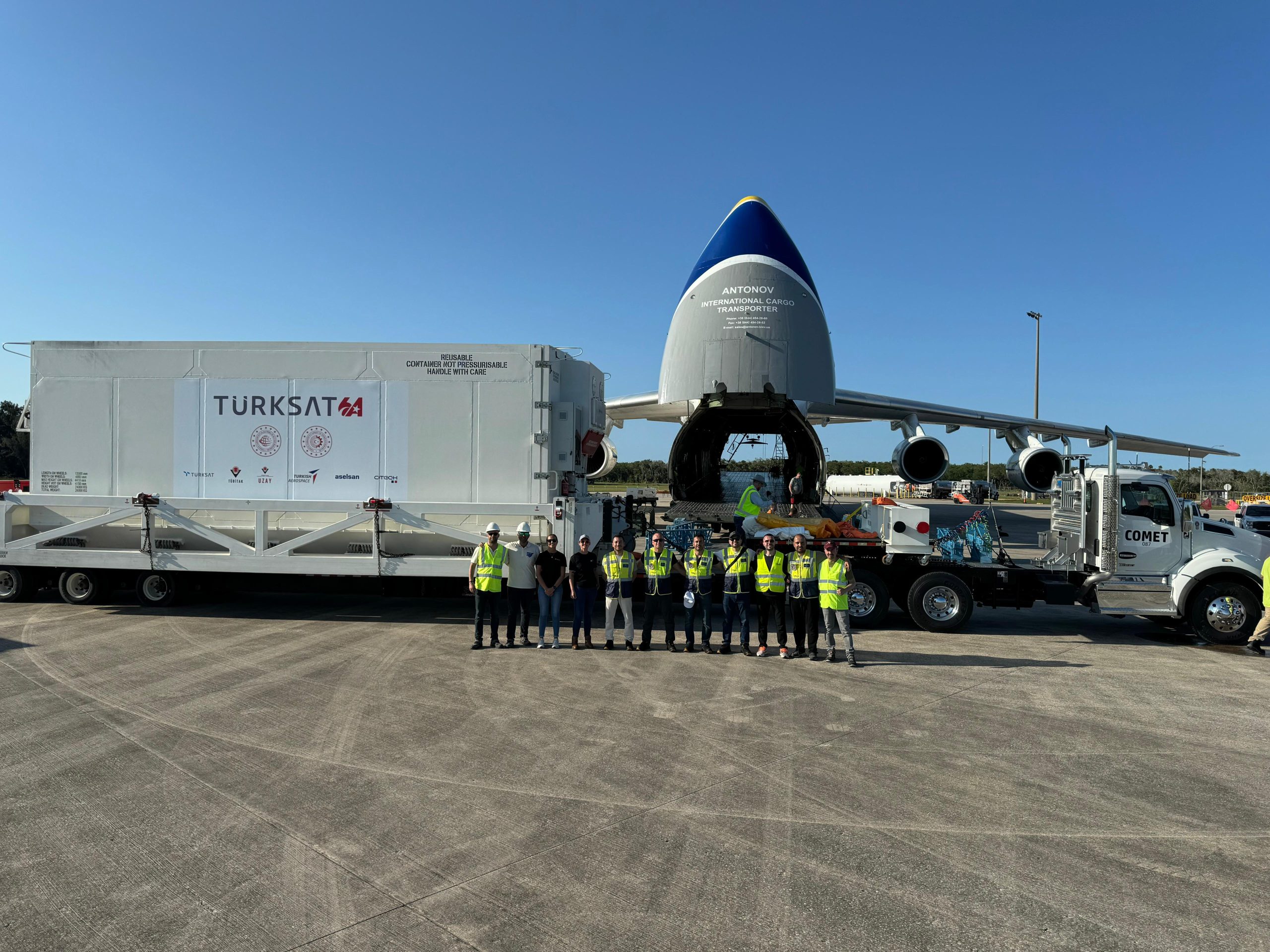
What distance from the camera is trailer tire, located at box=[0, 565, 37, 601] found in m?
11.2

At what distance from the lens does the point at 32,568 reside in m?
11.2

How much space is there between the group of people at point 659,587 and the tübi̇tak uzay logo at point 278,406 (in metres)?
3.14

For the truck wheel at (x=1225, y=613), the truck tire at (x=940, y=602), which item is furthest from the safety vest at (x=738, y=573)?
the truck wheel at (x=1225, y=613)

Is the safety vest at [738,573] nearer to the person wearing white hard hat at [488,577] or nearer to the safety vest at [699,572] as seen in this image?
the safety vest at [699,572]

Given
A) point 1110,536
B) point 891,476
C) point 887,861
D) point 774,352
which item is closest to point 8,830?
point 887,861

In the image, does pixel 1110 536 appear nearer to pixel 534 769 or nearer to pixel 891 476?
pixel 534 769

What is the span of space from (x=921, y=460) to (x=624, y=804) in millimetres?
18555

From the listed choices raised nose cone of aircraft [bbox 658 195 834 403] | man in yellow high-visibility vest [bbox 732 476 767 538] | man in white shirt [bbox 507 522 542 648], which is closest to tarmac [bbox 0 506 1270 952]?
man in white shirt [bbox 507 522 542 648]

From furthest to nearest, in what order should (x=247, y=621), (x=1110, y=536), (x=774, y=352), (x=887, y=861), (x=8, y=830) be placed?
1. (x=774, y=352)
2. (x=247, y=621)
3. (x=1110, y=536)
4. (x=8, y=830)
5. (x=887, y=861)

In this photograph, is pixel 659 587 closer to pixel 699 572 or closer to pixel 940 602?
pixel 699 572

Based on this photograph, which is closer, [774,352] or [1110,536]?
[1110,536]

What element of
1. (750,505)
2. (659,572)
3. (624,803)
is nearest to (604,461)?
(750,505)

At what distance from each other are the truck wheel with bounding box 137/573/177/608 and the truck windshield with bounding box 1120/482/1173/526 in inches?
530

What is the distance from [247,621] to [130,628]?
1.37m
